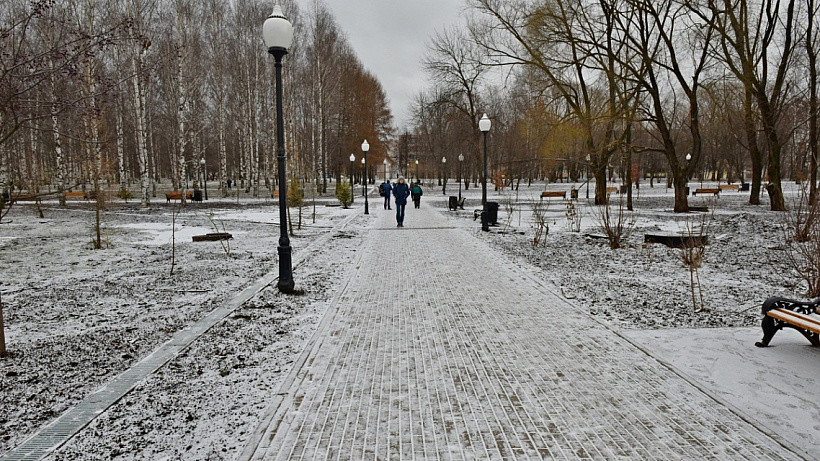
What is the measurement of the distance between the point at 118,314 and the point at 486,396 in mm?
4672

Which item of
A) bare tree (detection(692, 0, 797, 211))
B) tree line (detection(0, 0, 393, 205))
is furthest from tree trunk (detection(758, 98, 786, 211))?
tree line (detection(0, 0, 393, 205))

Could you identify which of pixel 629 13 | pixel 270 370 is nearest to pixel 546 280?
pixel 270 370

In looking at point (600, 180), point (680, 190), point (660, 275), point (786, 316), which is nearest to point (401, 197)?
point (660, 275)

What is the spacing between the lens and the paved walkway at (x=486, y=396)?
2822 mm

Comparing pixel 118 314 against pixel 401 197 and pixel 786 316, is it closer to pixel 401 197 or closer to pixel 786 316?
pixel 786 316

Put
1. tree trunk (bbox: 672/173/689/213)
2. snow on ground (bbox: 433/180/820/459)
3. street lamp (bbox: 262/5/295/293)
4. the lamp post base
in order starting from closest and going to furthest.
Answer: snow on ground (bbox: 433/180/820/459), street lamp (bbox: 262/5/295/293), the lamp post base, tree trunk (bbox: 672/173/689/213)

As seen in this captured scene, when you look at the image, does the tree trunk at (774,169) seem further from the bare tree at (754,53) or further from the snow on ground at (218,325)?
the snow on ground at (218,325)

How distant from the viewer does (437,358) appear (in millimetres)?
4242

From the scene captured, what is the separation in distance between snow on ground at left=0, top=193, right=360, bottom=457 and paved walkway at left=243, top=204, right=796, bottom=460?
0.48 meters

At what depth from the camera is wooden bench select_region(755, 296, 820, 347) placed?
164 inches

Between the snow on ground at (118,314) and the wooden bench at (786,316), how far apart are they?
177 inches

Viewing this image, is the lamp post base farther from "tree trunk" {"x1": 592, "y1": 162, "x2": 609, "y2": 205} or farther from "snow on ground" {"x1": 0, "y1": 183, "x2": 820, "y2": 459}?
"tree trunk" {"x1": 592, "y1": 162, "x2": 609, "y2": 205}

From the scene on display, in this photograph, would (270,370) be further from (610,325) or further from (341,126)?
(341,126)

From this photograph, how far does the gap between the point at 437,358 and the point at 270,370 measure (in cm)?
146
